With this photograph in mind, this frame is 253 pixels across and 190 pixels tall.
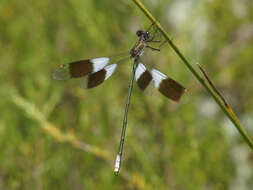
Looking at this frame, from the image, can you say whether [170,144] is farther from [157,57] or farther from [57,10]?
[57,10]

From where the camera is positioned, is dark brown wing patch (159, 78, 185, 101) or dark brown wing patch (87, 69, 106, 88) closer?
dark brown wing patch (159, 78, 185, 101)

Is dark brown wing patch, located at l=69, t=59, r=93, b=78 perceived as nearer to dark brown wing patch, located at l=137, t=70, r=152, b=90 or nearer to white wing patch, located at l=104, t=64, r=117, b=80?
white wing patch, located at l=104, t=64, r=117, b=80

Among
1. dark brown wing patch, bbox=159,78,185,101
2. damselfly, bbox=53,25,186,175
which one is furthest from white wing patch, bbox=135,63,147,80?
dark brown wing patch, bbox=159,78,185,101

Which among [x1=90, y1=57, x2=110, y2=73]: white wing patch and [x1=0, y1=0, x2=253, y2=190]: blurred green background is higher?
[x1=90, y1=57, x2=110, y2=73]: white wing patch

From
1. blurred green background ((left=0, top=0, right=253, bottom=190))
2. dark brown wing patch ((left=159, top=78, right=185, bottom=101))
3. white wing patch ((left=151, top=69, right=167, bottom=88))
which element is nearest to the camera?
dark brown wing patch ((left=159, top=78, right=185, bottom=101))

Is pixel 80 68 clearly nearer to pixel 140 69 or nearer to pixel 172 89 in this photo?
pixel 140 69

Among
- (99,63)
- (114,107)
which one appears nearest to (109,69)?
(99,63)

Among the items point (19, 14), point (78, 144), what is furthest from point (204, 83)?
point (19, 14)

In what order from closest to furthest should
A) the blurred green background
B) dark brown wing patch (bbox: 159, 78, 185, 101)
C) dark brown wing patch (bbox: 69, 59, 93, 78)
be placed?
1. dark brown wing patch (bbox: 159, 78, 185, 101)
2. dark brown wing patch (bbox: 69, 59, 93, 78)
3. the blurred green background
